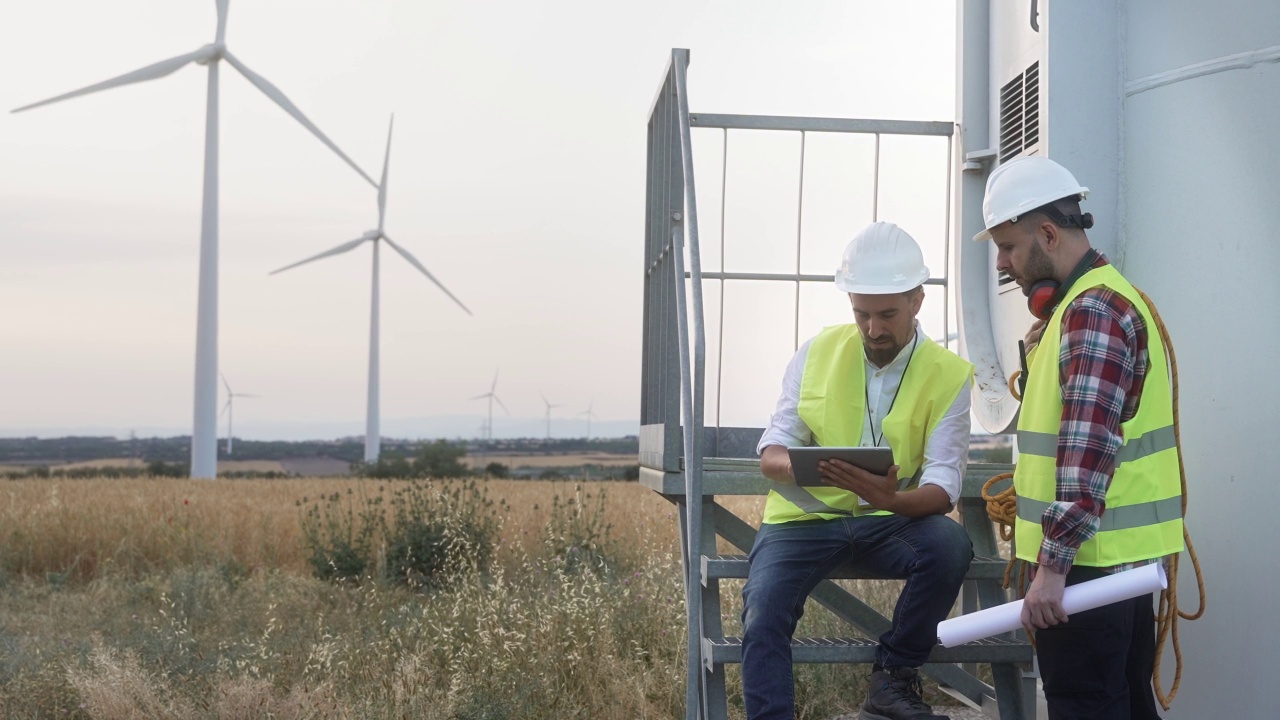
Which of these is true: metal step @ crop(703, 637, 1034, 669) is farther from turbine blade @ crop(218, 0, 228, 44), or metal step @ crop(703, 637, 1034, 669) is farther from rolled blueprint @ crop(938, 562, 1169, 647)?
turbine blade @ crop(218, 0, 228, 44)

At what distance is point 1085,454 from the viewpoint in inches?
127

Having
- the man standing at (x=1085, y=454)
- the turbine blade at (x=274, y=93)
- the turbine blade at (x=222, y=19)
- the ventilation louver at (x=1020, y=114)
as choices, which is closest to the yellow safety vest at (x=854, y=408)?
the man standing at (x=1085, y=454)

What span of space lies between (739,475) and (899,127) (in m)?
2.25

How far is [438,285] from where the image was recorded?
30.9 meters

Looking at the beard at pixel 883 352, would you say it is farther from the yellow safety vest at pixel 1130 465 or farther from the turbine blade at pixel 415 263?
Answer: the turbine blade at pixel 415 263

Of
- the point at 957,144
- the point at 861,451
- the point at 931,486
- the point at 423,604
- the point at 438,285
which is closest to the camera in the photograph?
the point at 861,451

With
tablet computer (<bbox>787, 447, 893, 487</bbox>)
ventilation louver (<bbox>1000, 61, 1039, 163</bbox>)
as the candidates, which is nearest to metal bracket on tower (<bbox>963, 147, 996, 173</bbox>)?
ventilation louver (<bbox>1000, 61, 1039, 163</bbox>)

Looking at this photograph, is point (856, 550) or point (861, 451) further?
point (856, 550)

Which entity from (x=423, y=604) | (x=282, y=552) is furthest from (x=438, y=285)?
(x=423, y=604)

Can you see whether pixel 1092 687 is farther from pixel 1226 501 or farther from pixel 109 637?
pixel 109 637

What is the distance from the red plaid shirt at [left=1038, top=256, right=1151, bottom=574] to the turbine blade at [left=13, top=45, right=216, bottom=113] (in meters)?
27.1

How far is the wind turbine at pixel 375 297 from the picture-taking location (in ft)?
102

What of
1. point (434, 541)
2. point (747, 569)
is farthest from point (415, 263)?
point (747, 569)

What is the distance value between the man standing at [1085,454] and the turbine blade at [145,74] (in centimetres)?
2685
